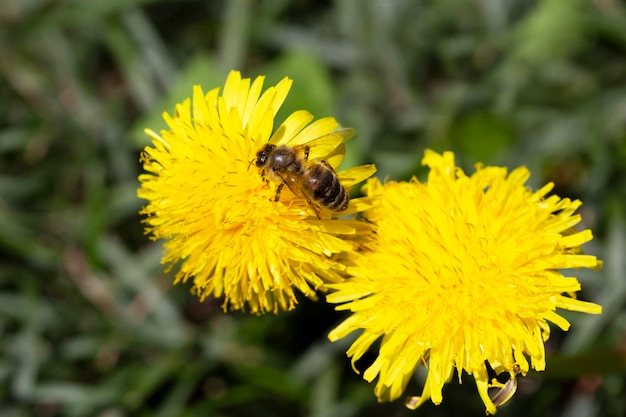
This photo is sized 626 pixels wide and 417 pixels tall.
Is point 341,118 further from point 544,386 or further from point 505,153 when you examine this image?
point 544,386

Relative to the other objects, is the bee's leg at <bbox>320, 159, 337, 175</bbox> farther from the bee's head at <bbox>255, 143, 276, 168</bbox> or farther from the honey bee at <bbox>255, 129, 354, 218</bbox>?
the bee's head at <bbox>255, 143, 276, 168</bbox>

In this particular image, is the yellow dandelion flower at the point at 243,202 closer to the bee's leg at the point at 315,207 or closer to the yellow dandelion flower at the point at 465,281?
the bee's leg at the point at 315,207

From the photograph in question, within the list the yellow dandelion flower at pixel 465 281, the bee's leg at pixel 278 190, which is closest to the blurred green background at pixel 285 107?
the yellow dandelion flower at pixel 465 281

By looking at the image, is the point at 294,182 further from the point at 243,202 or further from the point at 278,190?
the point at 243,202

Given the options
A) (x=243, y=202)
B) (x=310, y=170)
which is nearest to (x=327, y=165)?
(x=310, y=170)

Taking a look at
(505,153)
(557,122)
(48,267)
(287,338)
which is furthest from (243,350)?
(557,122)
